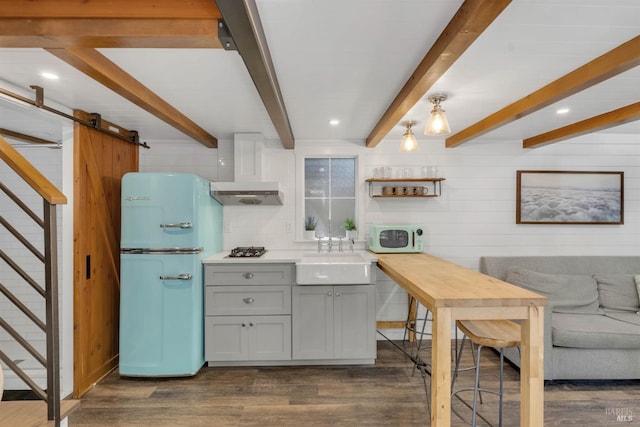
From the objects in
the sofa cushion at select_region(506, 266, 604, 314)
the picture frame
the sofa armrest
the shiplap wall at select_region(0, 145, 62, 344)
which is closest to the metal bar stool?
the sofa armrest

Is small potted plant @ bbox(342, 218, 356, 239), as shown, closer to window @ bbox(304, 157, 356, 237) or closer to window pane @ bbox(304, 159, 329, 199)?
window @ bbox(304, 157, 356, 237)

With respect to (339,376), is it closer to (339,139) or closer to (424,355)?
(424,355)

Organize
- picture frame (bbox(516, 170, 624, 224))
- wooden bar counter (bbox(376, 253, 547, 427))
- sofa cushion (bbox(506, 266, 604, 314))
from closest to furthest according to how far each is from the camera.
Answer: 1. wooden bar counter (bbox(376, 253, 547, 427))
2. sofa cushion (bbox(506, 266, 604, 314))
3. picture frame (bbox(516, 170, 624, 224))

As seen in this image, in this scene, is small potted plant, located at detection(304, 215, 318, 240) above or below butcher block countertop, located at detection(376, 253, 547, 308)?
above

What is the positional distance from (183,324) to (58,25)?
7.04 feet

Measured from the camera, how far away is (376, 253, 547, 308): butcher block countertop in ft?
4.99

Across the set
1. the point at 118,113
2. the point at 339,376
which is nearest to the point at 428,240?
the point at 339,376

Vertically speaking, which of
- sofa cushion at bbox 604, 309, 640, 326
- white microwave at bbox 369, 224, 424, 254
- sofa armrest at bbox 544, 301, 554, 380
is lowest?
sofa armrest at bbox 544, 301, 554, 380

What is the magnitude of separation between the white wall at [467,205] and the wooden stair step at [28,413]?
2192 millimetres

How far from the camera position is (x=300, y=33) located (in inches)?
59.4

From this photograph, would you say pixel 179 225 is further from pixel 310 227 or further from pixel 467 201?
pixel 467 201

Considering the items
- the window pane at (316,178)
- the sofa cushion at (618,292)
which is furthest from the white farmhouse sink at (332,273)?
the sofa cushion at (618,292)

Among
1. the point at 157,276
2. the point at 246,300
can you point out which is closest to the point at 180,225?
the point at 157,276

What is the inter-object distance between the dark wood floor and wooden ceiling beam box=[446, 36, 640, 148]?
6.84ft
